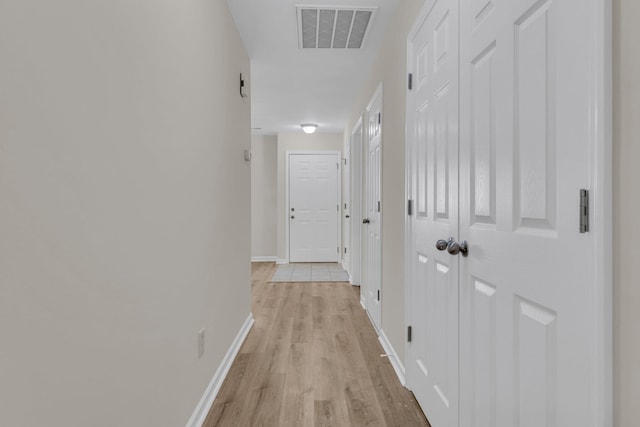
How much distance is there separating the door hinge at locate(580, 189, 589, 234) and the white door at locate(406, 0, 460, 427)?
0.65 meters

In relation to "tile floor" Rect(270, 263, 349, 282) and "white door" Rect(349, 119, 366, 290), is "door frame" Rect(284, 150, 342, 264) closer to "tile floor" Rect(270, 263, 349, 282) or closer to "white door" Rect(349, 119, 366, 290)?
"tile floor" Rect(270, 263, 349, 282)

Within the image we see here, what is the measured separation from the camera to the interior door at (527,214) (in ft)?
2.53

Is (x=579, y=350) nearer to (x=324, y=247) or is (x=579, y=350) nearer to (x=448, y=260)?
(x=448, y=260)

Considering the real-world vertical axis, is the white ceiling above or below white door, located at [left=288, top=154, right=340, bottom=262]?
above

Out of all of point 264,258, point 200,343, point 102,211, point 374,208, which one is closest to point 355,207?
point 374,208

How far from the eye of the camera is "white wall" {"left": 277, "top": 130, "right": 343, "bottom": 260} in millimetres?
6672

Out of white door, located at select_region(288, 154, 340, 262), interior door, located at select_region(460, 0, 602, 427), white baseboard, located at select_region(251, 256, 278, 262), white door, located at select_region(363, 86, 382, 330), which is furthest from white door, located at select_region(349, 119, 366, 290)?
interior door, located at select_region(460, 0, 602, 427)

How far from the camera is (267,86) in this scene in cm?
404

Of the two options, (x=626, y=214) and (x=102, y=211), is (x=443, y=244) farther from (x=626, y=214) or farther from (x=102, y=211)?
(x=102, y=211)

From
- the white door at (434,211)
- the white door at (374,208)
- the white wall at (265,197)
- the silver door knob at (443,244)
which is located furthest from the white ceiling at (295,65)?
the silver door knob at (443,244)

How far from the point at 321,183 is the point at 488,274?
221 inches

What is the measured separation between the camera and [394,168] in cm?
245

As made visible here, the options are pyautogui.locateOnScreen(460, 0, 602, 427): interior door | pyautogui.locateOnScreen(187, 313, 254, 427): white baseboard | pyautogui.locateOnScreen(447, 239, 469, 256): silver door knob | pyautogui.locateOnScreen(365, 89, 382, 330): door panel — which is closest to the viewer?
pyautogui.locateOnScreen(460, 0, 602, 427): interior door

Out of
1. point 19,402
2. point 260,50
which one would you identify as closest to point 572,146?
point 19,402
